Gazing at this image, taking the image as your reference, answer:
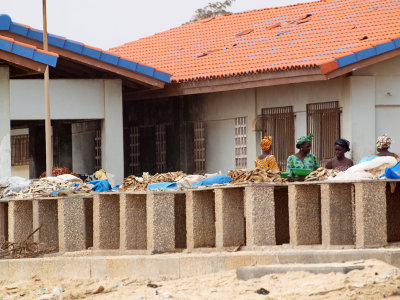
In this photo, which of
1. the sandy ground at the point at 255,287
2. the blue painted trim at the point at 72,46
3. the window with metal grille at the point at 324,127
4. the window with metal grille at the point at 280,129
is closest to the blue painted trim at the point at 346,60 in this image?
the window with metal grille at the point at 324,127

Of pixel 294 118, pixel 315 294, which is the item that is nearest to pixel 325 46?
pixel 294 118

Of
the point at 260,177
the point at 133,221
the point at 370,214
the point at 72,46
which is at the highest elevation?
the point at 72,46

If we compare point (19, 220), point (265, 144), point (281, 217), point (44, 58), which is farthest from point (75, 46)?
point (281, 217)

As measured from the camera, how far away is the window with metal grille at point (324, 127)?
1862 cm

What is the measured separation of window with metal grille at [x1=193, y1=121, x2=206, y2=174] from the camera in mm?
22203

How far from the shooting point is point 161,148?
2336cm

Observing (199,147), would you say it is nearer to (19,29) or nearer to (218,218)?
(19,29)

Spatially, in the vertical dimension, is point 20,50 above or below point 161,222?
above

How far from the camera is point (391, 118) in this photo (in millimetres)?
18531

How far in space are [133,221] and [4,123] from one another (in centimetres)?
522

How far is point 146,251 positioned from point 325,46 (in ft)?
22.4

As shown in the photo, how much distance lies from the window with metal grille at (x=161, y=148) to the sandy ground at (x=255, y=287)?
9.55 meters

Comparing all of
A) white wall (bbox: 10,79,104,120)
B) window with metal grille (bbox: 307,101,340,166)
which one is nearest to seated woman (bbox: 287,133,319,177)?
window with metal grille (bbox: 307,101,340,166)

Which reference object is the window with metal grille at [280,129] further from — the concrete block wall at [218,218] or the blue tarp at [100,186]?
the concrete block wall at [218,218]
